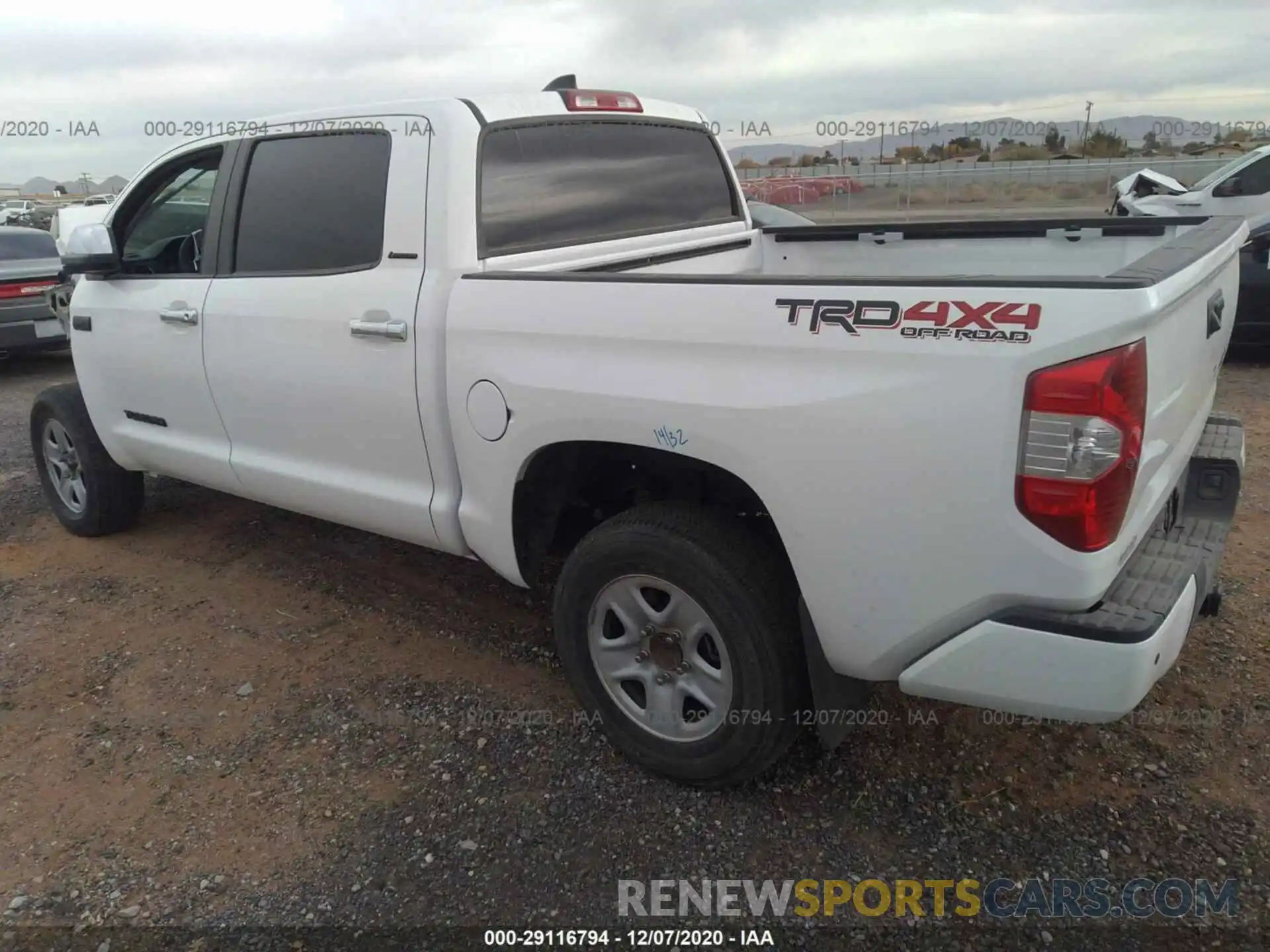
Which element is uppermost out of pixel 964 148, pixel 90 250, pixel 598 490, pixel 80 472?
pixel 964 148

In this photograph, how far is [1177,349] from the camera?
2182 millimetres

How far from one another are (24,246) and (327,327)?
8211 millimetres

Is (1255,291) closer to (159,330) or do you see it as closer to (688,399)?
(688,399)

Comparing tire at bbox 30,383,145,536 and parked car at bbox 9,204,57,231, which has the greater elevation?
parked car at bbox 9,204,57,231

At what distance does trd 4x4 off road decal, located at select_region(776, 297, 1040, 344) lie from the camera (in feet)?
6.29

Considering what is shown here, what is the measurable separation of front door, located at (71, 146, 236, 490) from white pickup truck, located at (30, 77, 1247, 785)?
0.05ft

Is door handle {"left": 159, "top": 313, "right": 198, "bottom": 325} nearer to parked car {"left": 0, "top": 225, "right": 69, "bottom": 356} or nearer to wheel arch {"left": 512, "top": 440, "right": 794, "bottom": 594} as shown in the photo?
wheel arch {"left": 512, "top": 440, "right": 794, "bottom": 594}

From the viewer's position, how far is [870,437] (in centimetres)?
209

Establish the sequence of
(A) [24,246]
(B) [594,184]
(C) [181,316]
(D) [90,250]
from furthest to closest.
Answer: (A) [24,246] → (D) [90,250] → (C) [181,316] → (B) [594,184]

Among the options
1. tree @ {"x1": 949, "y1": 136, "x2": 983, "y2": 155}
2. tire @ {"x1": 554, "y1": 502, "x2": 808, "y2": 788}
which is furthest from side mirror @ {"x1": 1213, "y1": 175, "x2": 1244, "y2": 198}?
tree @ {"x1": 949, "y1": 136, "x2": 983, "y2": 155}

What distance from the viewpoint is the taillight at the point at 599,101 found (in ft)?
11.6

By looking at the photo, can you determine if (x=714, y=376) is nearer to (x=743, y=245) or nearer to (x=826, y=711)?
(x=826, y=711)

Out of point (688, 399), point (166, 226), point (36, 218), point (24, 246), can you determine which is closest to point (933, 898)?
point (688, 399)

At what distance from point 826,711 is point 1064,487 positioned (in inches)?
35.9
